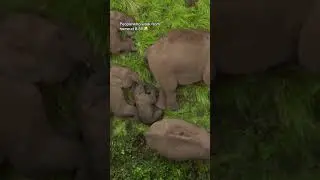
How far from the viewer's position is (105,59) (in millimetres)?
4062

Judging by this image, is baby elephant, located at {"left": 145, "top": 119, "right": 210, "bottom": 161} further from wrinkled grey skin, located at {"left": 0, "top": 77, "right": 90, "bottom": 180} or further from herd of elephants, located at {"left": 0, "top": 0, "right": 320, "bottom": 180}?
wrinkled grey skin, located at {"left": 0, "top": 77, "right": 90, "bottom": 180}

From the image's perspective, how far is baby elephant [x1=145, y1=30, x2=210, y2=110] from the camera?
4.03m

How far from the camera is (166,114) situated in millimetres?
4059

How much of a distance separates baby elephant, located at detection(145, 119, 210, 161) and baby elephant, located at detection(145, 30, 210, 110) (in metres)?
0.11

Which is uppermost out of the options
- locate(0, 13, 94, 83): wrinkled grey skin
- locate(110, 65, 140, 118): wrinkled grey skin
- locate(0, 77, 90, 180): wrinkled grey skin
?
locate(0, 13, 94, 83): wrinkled grey skin

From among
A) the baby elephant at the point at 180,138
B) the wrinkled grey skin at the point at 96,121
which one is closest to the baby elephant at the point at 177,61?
the baby elephant at the point at 180,138

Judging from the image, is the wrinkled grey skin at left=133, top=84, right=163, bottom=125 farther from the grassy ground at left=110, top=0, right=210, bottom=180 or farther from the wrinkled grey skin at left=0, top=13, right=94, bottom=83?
the wrinkled grey skin at left=0, top=13, right=94, bottom=83
